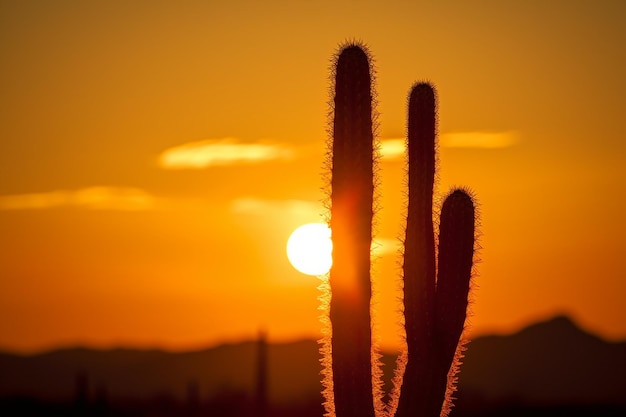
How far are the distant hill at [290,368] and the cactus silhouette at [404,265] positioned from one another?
4719 inches

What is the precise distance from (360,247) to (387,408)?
1.81 meters

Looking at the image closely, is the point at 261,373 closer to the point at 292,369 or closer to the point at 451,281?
the point at 451,281

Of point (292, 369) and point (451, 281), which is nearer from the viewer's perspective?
point (451, 281)

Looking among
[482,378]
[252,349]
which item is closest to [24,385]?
[252,349]

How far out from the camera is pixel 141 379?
156250 millimetres

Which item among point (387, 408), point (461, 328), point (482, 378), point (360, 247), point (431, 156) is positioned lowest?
point (482, 378)

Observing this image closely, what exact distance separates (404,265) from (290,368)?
142628mm

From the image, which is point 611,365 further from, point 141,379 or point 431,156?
point 431,156

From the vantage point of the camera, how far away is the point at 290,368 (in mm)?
154500

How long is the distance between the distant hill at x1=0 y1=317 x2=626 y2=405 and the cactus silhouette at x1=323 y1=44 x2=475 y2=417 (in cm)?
11985

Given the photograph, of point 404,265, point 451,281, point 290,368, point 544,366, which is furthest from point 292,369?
point 404,265

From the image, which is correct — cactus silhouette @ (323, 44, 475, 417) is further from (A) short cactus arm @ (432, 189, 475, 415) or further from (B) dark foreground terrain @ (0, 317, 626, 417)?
(B) dark foreground terrain @ (0, 317, 626, 417)

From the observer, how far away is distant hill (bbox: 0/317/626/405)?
14712 cm

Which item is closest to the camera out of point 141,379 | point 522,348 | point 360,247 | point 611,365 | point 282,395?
point 360,247
